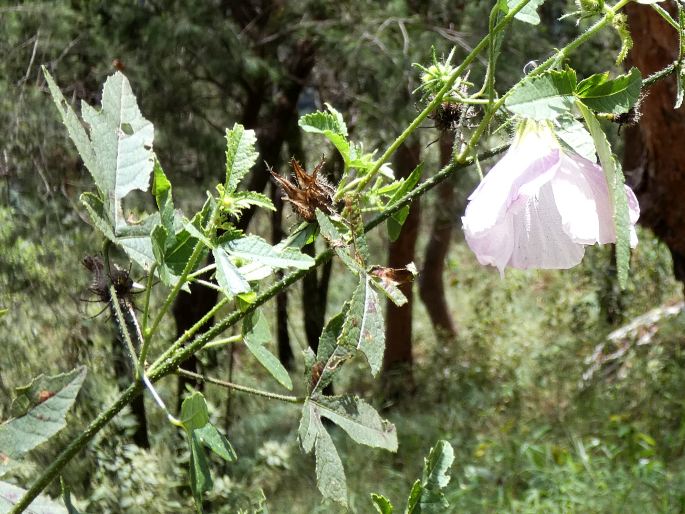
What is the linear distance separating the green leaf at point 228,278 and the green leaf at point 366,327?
5 centimetres

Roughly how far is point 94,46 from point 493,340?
9.87 ft

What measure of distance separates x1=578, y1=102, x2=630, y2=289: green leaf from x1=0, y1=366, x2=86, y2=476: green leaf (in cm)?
23

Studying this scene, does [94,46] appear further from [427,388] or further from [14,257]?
[427,388]

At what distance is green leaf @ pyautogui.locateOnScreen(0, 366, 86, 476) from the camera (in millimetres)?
385

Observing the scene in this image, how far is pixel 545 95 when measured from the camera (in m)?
0.34

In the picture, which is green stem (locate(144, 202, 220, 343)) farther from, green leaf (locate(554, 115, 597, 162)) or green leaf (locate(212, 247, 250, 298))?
green leaf (locate(554, 115, 597, 162))

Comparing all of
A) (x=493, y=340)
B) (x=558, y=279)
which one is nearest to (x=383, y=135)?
(x=493, y=340)

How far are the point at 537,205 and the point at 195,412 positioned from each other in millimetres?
184

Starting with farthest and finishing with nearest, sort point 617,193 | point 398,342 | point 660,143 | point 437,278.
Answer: point 437,278, point 398,342, point 660,143, point 617,193

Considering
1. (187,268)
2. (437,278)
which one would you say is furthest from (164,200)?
(437,278)

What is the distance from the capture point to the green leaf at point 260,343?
0.44 metres

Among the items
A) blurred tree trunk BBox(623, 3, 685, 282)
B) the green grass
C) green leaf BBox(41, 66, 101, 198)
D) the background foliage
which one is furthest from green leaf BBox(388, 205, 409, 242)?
blurred tree trunk BBox(623, 3, 685, 282)

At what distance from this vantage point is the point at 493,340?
194 inches

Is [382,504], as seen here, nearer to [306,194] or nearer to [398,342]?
[306,194]
